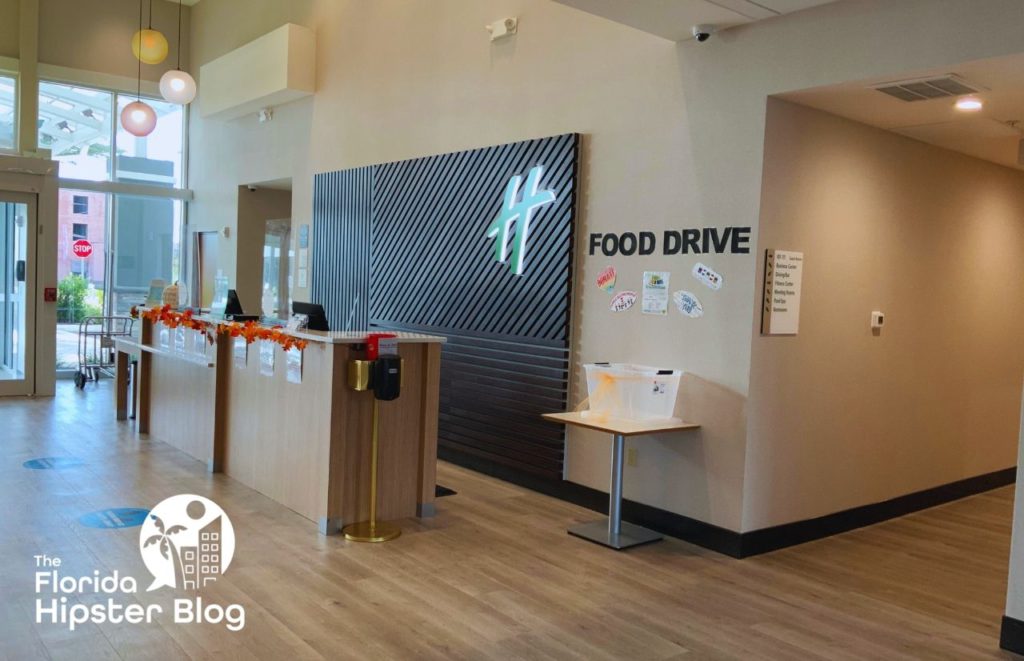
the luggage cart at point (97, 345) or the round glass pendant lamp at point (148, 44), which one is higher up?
the round glass pendant lamp at point (148, 44)

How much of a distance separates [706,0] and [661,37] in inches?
34.1

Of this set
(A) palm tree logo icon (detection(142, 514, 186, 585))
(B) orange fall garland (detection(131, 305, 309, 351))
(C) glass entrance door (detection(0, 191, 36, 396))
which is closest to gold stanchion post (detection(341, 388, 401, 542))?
(B) orange fall garland (detection(131, 305, 309, 351))

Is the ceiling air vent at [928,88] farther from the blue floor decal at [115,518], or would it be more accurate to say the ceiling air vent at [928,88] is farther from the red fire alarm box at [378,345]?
the blue floor decal at [115,518]

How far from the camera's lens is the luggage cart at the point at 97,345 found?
11.0 m

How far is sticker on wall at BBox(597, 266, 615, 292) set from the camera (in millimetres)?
5715

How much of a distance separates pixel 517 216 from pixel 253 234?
5971 mm

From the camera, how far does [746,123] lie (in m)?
4.89

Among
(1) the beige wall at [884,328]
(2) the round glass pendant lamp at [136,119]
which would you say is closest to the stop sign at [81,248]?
(2) the round glass pendant lamp at [136,119]

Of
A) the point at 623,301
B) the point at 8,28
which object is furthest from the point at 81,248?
the point at 623,301

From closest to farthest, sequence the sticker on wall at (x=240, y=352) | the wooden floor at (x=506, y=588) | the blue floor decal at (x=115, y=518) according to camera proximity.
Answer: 1. the wooden floor at (x=506, y=588)
2. the blue floor decal at (x=115, y=518)
3. the sticker on wall at (x=240, y=352)

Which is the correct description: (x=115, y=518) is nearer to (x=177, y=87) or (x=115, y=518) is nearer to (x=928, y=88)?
(x=928, y=88)

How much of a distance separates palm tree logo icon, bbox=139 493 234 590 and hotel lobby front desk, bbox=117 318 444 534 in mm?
495

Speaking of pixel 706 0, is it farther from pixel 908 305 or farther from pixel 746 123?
pixel 908 305

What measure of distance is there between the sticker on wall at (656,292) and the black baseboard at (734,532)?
4.20 feet
